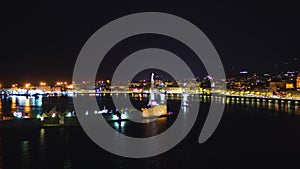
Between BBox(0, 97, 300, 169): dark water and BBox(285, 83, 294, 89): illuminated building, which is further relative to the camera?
BBox(285, 83, 294, 89): illuminated building

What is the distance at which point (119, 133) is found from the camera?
9.02 m

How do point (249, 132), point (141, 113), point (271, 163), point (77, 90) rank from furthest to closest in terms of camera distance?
point (77, 90), point (141, 113), point (249, 132), point (271, 163)

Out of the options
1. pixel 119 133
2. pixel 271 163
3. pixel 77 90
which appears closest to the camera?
pixel 271 163

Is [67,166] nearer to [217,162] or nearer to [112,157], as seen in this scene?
[112,157]

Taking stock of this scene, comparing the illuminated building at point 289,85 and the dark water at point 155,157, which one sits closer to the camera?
the dark water at point 155,157

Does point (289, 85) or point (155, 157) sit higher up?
point (289, 85)

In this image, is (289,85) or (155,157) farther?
(289,85)

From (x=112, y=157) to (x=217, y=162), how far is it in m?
2.16

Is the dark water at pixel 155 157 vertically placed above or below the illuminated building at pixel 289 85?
below

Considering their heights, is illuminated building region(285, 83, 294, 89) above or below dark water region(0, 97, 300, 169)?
above

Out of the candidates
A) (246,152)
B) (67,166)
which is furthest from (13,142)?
(246,152)

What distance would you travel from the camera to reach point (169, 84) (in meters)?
68.8

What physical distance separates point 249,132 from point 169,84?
2323 inches

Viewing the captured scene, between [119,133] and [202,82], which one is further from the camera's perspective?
[202,82]
